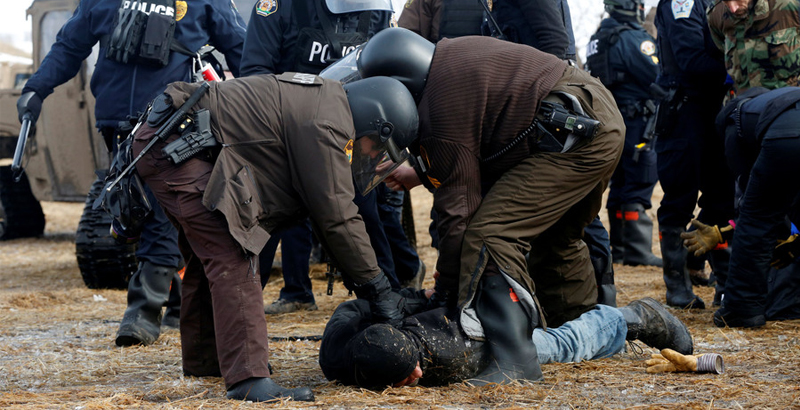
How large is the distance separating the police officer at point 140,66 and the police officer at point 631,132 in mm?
3720

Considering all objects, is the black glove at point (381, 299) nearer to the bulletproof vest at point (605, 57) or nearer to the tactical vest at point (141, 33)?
the tactical vest at point (141, 33)

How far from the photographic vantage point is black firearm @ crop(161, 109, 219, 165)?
329 centimetres

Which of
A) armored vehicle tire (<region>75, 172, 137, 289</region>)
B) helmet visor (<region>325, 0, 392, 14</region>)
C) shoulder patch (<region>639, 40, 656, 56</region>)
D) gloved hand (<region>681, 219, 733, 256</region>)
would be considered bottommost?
armored vehicle tire (<region>75, 172, 137, 289</region>)

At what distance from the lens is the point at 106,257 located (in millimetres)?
6809

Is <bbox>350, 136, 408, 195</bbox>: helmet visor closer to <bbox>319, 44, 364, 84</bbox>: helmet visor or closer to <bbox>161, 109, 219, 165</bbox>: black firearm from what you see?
<bbox>319, 44, 364, 84</bbox>: helmet visor

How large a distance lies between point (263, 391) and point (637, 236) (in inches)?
203

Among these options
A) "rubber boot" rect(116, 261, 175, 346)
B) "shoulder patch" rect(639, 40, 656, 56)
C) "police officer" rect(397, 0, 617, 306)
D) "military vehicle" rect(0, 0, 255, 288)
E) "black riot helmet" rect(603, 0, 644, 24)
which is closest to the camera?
"rubber boot" rect(116, 261, 175, 346)

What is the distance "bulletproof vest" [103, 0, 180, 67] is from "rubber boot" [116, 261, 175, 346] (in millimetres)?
1123

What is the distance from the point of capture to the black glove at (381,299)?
341 centimetres

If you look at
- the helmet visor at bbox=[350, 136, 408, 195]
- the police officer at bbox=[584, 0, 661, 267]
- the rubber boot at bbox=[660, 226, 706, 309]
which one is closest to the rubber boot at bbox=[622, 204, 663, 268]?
the police officer at bbox=[584, 0, 661, 267]

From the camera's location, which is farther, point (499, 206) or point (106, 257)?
point (106, 257)

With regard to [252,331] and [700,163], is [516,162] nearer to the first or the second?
[252,331]

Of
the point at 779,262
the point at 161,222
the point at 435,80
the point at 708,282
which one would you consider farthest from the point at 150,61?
the point at 708,282

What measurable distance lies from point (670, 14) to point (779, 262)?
5.72 feet
